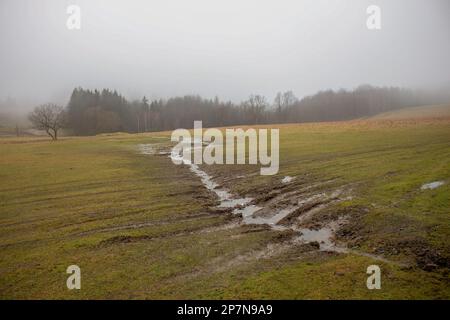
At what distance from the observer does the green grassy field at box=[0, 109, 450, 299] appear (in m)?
12.6

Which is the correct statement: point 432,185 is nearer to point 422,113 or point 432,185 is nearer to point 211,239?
point 211,239

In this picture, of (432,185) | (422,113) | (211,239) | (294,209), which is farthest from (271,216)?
(422,113)

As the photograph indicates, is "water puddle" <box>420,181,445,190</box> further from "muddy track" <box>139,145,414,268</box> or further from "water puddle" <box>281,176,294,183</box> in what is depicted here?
"water puddle" <box>281,176,294,183</box>

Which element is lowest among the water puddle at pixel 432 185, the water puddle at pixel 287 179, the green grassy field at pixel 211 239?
the green grassy field at pixel 211 239

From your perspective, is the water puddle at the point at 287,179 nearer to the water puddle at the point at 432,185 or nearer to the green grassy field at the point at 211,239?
the green grassy field at the point at 211,239

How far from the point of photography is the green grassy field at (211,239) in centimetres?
1264

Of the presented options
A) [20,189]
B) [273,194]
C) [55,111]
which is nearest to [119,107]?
[55,111]

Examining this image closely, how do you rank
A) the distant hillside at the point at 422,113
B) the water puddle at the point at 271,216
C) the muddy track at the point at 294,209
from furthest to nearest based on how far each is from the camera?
the distant hillside at the point at 422,113
the water puddle at the point at 271,216
the muddy track at the point at 294,209

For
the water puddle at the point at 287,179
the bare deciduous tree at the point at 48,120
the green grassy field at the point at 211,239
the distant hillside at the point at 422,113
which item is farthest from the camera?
the distant hillside at the point at 422,113

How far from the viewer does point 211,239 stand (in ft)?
58.5

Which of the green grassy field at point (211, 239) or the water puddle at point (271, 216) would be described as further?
the water puddle at point (271, 216)

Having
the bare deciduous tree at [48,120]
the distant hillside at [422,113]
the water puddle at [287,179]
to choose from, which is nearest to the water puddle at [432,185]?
the water puddle at [287,179]

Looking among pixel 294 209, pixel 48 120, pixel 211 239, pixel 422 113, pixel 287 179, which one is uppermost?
pixel 422 113
